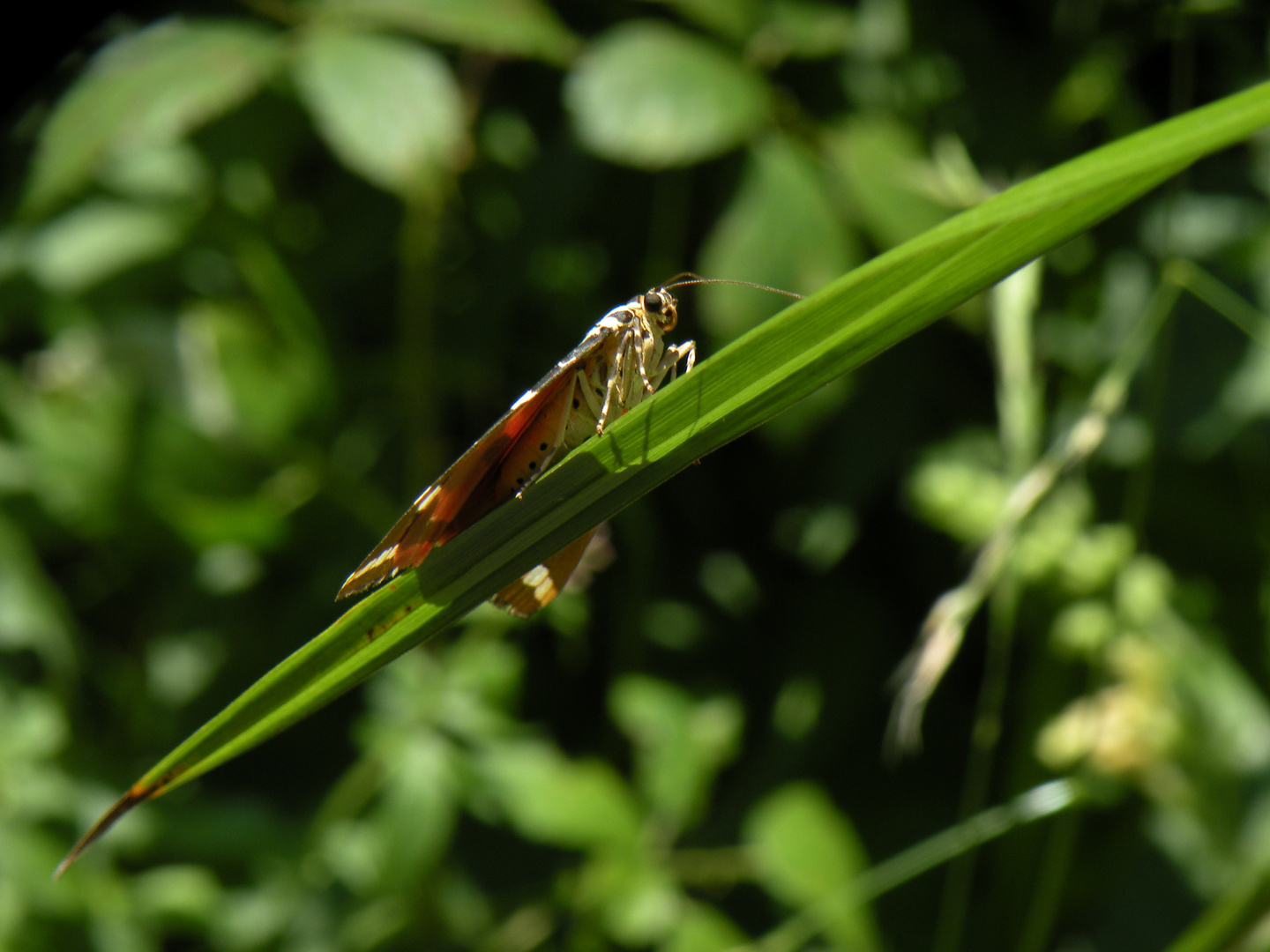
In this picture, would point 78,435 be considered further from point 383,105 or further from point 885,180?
point 885,180

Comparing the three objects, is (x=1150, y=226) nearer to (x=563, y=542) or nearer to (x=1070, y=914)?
(x=1070, y=914)

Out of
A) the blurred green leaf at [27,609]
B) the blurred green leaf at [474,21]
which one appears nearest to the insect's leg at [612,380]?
the blurred green leaf at [474,21]

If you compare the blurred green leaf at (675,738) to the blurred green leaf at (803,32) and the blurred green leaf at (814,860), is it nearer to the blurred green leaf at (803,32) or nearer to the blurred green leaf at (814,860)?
the blurred green leaf at (814,860)

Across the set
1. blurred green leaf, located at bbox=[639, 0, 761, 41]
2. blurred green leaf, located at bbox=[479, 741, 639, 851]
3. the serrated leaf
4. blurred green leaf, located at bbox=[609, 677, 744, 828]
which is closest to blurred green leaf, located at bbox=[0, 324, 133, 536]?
the serrated leaf

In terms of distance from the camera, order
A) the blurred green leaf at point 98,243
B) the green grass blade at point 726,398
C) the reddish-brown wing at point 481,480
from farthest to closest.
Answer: the blurred green leaf at point 98,243, the reddish-brown wing at point 481,480, the green grass blade at point 726,398

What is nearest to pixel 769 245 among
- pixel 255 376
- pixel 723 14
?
pixel 723 14
